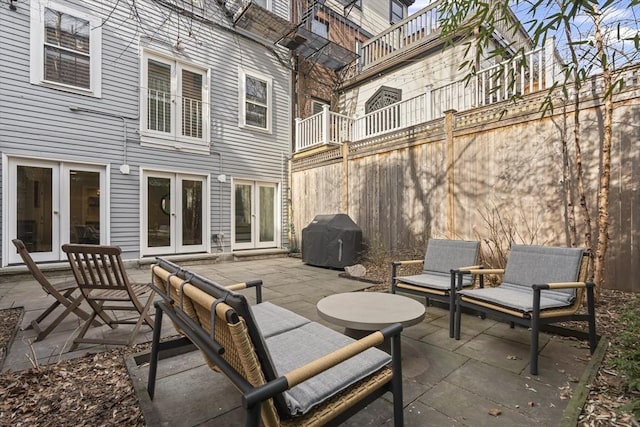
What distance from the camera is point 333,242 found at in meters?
6.09

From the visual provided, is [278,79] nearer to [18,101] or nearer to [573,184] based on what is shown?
[18,101]

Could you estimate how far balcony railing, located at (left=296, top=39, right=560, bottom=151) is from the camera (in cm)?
448

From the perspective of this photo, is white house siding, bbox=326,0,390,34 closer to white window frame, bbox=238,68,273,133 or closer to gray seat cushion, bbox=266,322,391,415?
white window frame, bbox=238,68,273,133

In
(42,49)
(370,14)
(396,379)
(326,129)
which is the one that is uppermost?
(370,14)

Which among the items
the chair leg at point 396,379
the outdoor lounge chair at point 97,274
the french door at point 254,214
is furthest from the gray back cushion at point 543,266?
the french door at point 254,214

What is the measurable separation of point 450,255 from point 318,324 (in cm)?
228

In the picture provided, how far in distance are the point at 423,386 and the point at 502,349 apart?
0.99m

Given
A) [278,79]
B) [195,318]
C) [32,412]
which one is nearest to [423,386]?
[195,318]

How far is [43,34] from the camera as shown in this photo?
525 cm

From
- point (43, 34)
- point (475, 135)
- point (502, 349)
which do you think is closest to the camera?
point (502, 349)

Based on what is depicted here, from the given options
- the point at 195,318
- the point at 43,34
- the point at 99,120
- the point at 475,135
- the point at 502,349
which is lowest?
the point at 502,349

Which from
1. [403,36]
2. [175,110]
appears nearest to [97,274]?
[175,110]

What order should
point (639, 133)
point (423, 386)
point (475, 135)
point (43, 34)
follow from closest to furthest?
point (423, 386), point (639, 133), point (475, 135), point (43, 34)

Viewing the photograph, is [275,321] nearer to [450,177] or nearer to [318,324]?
[318,324]
